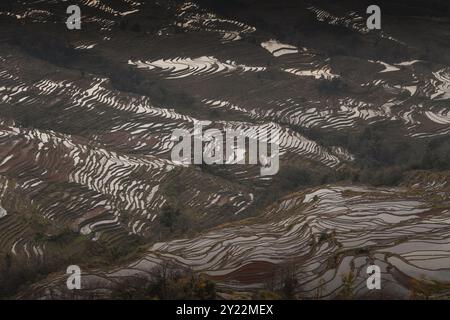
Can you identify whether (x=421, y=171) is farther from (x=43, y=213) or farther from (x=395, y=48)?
(x=395, y=48)
